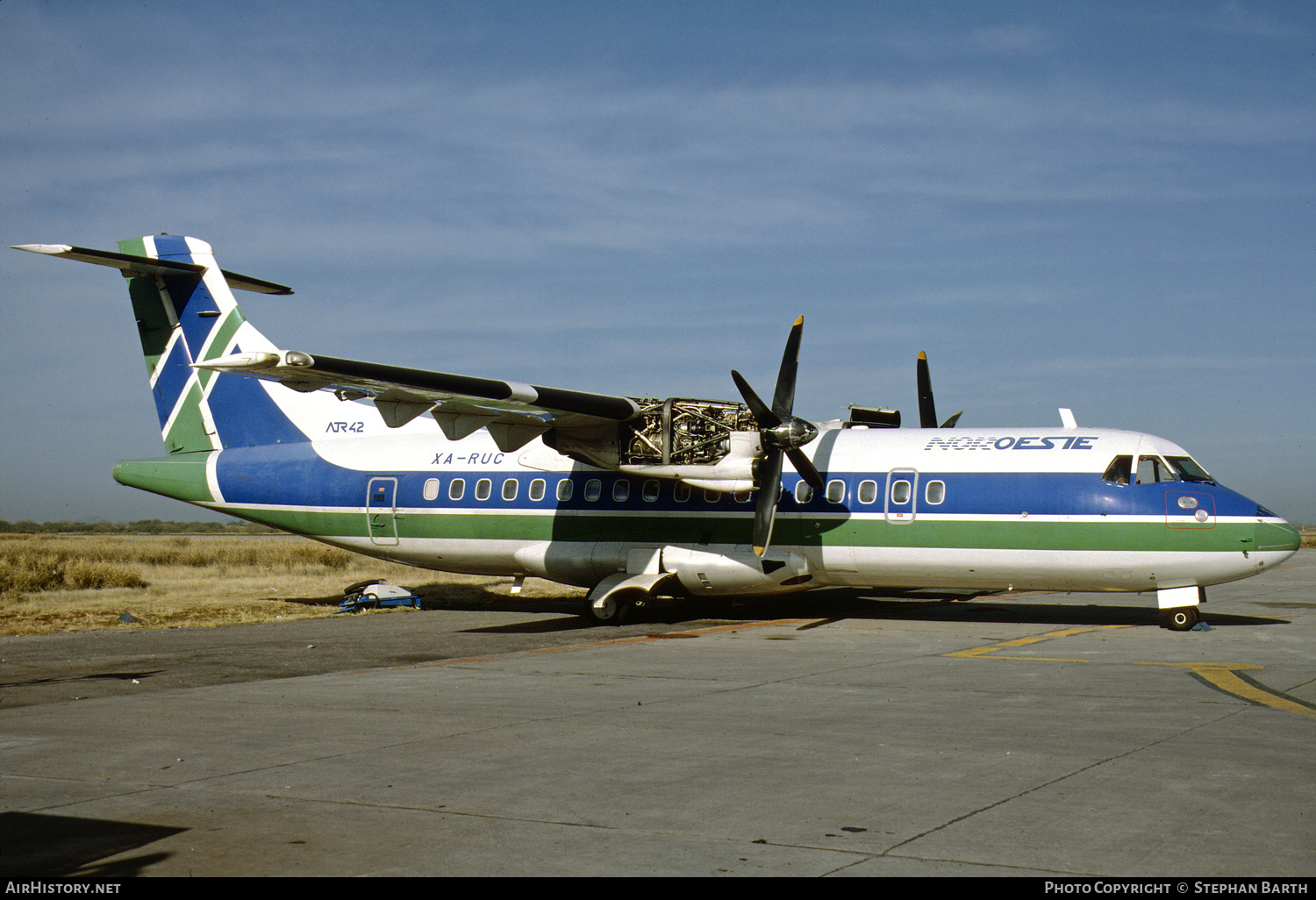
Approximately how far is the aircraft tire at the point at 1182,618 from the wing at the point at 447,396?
9.96 meters

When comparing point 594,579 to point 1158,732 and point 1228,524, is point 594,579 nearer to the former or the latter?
point 1228,524

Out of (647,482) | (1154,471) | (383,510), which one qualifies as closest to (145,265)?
(383,510)

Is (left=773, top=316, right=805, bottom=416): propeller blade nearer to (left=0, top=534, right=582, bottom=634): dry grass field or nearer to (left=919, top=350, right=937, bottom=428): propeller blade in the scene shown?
(left=919, top=350, right=937, bottom=428): propeller blade

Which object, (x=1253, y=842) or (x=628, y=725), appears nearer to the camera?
(x=1253, y=842)

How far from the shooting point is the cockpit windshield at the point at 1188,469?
18.1m

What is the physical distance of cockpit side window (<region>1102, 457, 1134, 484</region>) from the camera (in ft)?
59.8

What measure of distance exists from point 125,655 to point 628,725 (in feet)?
32.2

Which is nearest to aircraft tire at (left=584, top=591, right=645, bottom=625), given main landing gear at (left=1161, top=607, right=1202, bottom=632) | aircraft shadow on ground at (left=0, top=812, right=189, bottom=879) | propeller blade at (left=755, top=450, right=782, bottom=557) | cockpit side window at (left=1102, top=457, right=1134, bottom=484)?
propeller blade at (left=755, top=450, right=782, bottom=557)

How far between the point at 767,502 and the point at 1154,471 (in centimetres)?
650

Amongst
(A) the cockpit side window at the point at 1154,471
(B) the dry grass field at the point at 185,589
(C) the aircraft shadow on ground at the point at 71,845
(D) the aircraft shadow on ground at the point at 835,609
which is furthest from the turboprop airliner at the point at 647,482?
(C) the aircraft shadow on ground at the point at 71,845

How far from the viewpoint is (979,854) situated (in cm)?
594

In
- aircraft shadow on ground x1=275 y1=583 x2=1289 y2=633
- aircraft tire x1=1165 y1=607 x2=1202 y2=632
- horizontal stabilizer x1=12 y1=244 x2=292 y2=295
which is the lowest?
aircraft shadow on ground x1=275 y1=583 x2=1289 y2=633

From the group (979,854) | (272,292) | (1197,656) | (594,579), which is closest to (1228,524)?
(1197,656)

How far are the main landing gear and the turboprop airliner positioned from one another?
0.03 metres
